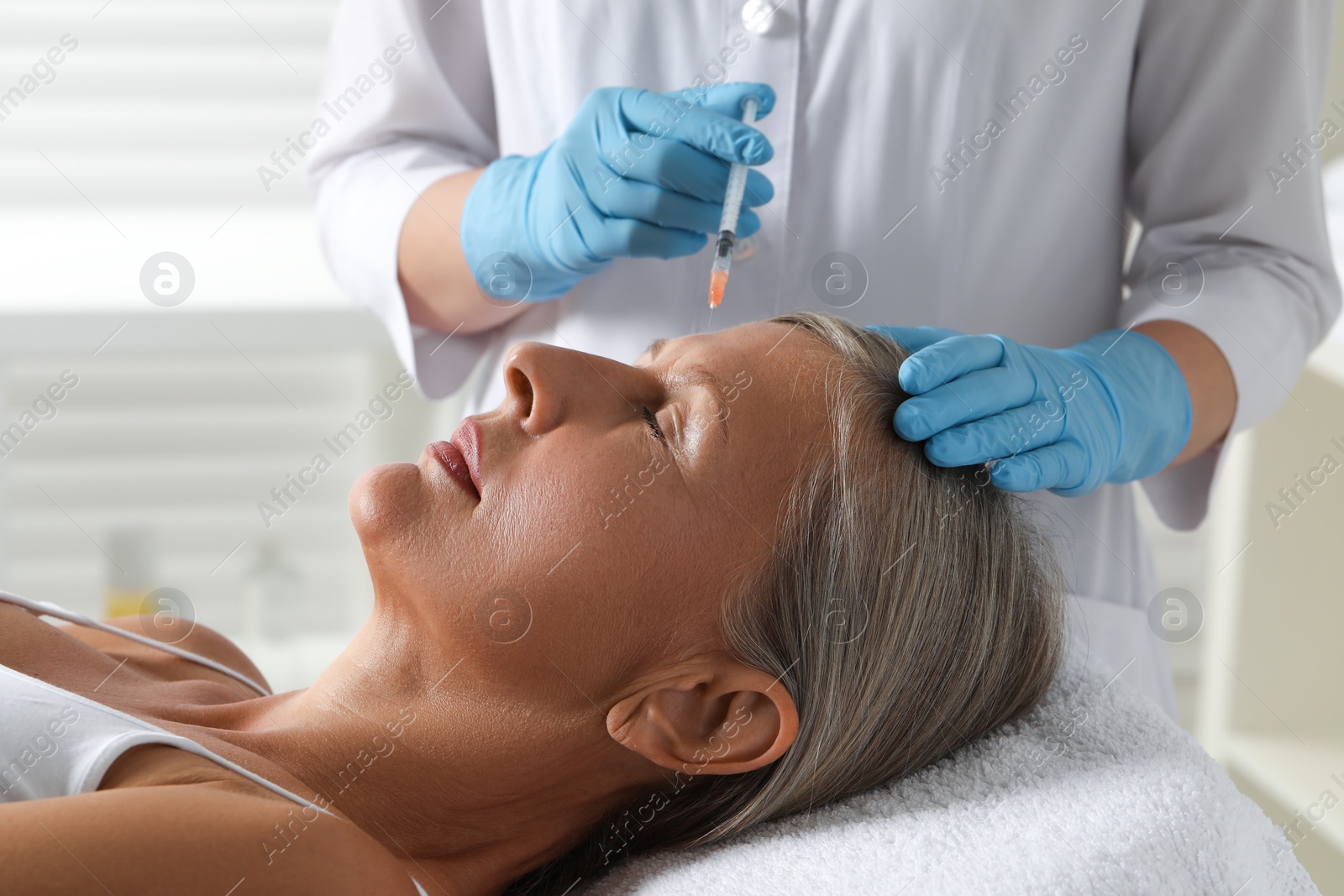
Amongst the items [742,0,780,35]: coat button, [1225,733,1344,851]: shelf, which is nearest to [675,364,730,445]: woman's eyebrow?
[742,0,780,35]: coat button

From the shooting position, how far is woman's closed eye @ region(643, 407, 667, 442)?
947 mm

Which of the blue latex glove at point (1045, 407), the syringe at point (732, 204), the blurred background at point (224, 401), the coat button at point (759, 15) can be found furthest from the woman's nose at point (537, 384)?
the blurred background at point (224, 401)

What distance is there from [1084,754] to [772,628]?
0.97 ft

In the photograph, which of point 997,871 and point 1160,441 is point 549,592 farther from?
point 1160,441

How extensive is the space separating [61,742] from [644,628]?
0.46m

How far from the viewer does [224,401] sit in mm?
2084

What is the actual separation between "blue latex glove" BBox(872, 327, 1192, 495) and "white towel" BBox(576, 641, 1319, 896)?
232 millimetres

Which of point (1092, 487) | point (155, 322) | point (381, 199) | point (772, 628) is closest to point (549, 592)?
point (772, 628)

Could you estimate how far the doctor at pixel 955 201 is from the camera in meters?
1.15

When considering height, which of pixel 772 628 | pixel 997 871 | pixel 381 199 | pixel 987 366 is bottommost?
pixel 997 871

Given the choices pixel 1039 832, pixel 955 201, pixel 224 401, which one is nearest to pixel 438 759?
pixel 1039 832

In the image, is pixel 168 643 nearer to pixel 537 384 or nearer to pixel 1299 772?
pixel 537 384

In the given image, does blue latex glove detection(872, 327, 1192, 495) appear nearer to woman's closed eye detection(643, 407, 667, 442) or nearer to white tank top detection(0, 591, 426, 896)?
woman's closed eye detection(643, 407, 667, 442)

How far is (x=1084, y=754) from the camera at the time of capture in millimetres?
901
